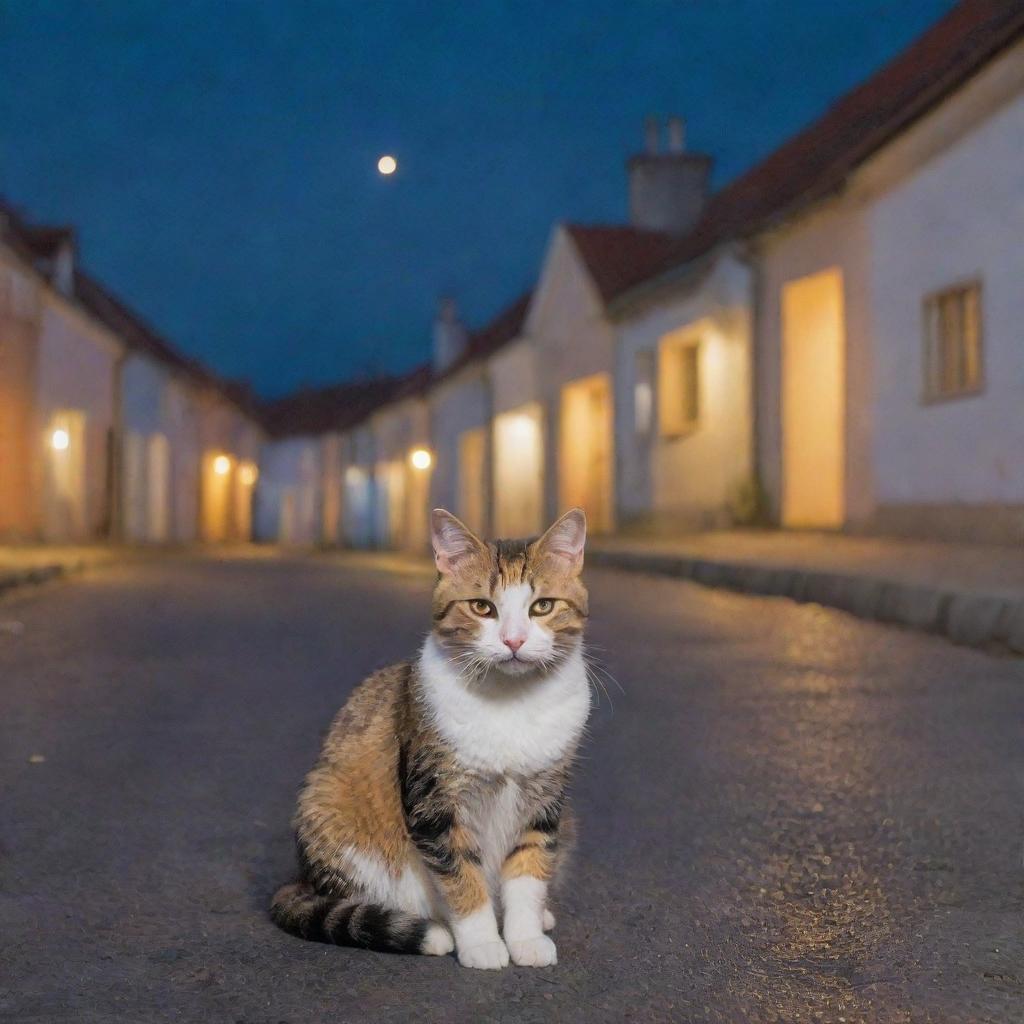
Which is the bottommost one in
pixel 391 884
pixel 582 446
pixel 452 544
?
pixel 391 884

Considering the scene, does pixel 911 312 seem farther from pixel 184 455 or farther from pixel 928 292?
pixel 184 455

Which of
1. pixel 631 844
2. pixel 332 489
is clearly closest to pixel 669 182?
pixel 631 844

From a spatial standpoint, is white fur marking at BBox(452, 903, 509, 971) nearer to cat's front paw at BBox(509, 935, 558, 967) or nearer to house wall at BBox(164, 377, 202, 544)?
cat's front paw at BBox(509, 935, 558, 967)

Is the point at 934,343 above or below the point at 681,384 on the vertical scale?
below

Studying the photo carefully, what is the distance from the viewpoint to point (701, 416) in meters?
20.8

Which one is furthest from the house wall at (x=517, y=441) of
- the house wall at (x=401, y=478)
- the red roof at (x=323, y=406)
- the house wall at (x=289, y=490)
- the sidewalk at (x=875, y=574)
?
the house wall at (x=289, y=490)

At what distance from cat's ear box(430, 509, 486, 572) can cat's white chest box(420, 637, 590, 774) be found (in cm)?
21

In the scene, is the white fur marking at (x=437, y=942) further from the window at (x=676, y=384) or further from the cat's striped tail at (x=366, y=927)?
the window at (x=676, y=384)

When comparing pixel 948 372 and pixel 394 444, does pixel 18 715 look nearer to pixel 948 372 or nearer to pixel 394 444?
pixel 948 372

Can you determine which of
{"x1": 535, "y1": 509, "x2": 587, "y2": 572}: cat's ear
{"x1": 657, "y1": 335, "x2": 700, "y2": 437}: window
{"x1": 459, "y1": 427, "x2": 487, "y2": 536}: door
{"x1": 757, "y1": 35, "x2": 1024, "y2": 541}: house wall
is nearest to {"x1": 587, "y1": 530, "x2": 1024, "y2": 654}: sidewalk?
{"x1": 757, "y1": 35, "x2": 1024, "y2": 541}: house wall

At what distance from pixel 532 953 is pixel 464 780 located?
1.29ft

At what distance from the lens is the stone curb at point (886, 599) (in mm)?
8016

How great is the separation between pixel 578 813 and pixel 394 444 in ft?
135

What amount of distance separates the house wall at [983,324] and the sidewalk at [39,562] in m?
9.09
